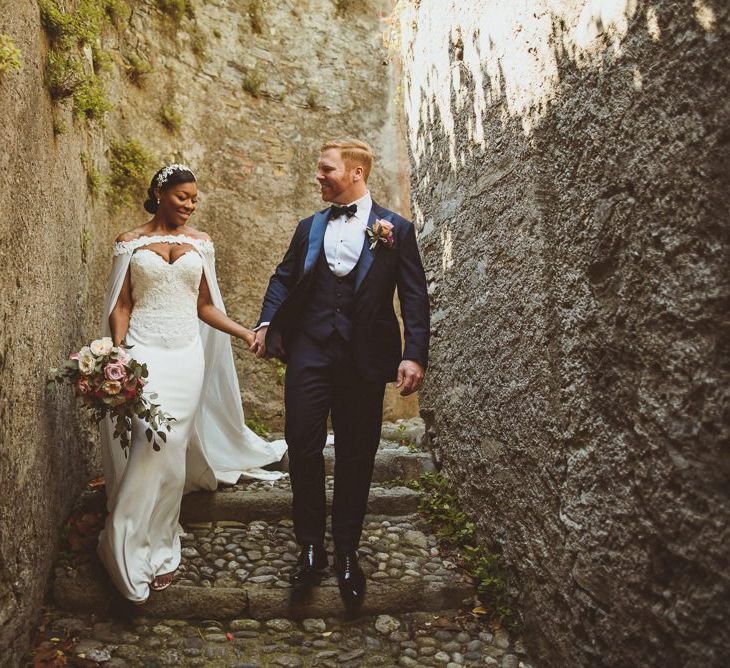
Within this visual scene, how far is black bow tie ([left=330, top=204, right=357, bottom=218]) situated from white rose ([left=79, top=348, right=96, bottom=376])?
1317mm

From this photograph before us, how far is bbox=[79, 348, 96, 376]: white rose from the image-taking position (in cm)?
283

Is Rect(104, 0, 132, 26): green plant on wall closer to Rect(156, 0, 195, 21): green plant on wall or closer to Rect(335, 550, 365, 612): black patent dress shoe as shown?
Rect(156, 0, 195, 21): green plant on wall

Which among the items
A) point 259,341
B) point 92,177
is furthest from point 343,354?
point 92,177

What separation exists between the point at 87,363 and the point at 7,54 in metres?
1.27

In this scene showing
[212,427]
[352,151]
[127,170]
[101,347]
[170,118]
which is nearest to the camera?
[101,347]

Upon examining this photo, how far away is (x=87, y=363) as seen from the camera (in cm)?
284

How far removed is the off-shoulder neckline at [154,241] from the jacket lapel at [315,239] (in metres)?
0.85

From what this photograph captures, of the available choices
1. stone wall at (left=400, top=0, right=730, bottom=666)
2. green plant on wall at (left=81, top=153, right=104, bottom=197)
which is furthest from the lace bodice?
stone wall at (left=400, top=0, right=730, bottom=666)

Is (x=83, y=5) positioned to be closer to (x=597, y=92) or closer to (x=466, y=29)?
(x=466, y=29)

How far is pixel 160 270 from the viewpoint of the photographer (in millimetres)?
3424

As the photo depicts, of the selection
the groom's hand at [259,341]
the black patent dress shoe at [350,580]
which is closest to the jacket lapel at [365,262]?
the groom's hand at [259,341]

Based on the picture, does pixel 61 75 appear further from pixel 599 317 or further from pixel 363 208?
pixel 599 317

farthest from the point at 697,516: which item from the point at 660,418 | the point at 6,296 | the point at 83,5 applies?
the point at 83,5

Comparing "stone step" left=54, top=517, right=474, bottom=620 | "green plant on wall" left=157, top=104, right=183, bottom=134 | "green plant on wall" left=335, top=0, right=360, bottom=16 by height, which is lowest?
"stone step" left=54, top=517, right=474, bottom=620
